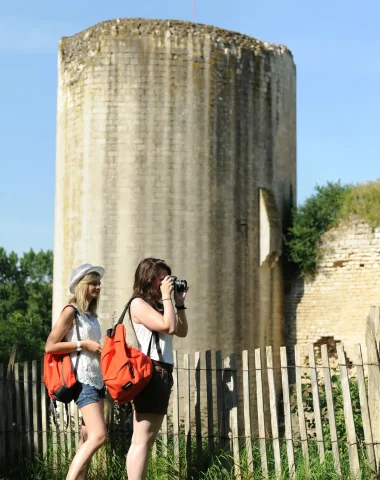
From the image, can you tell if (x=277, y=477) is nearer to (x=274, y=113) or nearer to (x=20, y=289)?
(x=274, y=113)

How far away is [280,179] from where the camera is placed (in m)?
16.1

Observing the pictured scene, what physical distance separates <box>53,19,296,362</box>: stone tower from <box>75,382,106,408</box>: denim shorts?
24.9ft

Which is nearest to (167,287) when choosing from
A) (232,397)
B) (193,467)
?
(232,397)

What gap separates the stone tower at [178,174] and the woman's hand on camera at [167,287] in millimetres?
7960

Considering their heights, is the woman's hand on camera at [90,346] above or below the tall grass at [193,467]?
above

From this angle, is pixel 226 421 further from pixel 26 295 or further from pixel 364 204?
pixel 26 295

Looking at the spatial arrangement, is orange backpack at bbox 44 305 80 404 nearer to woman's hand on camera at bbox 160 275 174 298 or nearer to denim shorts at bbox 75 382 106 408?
denim shorts at bbox 75 382 106 408

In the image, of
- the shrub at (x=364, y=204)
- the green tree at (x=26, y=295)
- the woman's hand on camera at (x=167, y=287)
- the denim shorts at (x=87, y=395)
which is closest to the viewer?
the woman's hand on camera at (x=167, y=287)

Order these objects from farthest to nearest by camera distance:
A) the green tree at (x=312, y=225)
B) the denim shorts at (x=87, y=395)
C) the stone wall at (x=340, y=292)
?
1. the green tree at (x=312, y=225)
2. the stone wall at (x=340, y=292)
3. the denim shorts at (x=87, y=395)

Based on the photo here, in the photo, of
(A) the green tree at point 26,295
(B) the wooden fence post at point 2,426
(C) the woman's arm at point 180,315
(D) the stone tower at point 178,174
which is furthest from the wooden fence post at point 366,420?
(A) the green tree at point 26,295

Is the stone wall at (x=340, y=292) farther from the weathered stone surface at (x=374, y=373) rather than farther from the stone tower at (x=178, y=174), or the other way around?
the weathered stone surface at (x=374, y=373)

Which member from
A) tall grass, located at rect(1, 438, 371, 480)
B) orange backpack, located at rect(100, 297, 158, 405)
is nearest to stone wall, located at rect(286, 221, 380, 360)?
tall grass, located at rect(1, 438, 371, 480)

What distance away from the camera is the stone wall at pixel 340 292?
14969 millimetres

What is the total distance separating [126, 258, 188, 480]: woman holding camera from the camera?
5902 millimetres
